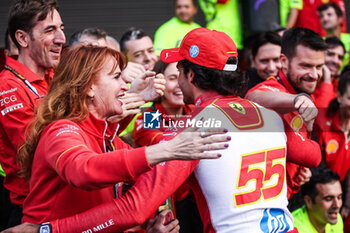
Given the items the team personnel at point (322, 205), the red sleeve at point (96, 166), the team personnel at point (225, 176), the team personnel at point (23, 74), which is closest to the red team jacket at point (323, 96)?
the team personnel at point (322, 205)

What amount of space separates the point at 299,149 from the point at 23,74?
6.67ft

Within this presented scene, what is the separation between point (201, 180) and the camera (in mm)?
2633

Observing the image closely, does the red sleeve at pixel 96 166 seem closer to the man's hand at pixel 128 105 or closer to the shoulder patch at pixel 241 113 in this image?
the shoulder patch at pixel 241 113

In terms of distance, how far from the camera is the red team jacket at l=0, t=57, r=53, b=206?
3389mm

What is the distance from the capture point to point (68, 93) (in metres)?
2.67

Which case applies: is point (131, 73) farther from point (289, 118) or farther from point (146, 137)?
point (289, 118)

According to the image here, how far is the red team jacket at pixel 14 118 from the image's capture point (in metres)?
3.39

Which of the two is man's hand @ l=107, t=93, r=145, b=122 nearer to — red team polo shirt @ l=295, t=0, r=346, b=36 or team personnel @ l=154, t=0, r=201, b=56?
team personnel @ l=154, t=0, r=201, b=56

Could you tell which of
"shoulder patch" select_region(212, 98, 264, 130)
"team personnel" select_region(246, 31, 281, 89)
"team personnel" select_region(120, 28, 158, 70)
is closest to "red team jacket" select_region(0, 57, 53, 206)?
"shoulder patch" select_region(212, 98, 264, 130)

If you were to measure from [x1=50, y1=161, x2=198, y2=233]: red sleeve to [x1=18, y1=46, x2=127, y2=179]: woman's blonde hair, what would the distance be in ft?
1.55

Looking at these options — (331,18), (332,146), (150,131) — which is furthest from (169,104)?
(331,18)

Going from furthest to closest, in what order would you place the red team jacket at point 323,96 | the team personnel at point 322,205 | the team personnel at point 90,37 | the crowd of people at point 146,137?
the red team jacket at point 323,96 → the team personnel at point 322,205 → the team personnel at point 90,37 → the crowd of people at point 146,137

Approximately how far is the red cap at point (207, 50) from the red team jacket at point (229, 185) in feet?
0.76

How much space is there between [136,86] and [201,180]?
1036 millimetres
